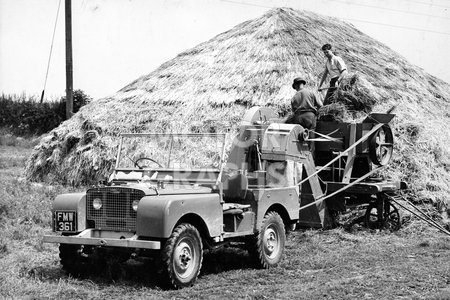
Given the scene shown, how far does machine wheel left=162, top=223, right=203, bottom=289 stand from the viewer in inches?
304

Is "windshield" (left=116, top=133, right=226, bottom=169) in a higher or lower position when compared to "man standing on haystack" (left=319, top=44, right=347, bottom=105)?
lower

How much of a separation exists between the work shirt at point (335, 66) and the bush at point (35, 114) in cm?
2120

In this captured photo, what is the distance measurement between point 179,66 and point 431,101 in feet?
24.7

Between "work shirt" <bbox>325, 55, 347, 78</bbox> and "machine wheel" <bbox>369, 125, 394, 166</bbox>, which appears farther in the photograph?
"work shirt" <bbox>325, 55, 347, 78</bbox>

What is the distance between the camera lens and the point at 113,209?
833 centimetres

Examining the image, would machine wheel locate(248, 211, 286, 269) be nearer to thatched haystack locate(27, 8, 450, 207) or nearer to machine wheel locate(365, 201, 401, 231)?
machine wheel locate(365, 201, 401, 231)

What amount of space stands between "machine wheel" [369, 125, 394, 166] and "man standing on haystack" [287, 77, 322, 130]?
1.31 m

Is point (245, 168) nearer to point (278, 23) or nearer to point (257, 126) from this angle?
point (257, 126)

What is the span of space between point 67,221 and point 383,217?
7025 millimetres

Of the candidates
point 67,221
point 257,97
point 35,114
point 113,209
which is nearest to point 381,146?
point 257,97

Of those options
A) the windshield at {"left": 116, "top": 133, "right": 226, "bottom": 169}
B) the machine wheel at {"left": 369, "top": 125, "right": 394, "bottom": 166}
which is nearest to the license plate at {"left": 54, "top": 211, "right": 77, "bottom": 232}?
the windshield at {"left": 116, "top": 133, "right": 226, "bottom": 169}

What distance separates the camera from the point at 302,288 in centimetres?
799

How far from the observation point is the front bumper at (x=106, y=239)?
7.66 meters

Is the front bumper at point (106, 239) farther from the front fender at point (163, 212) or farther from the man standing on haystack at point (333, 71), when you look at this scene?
the man standing on haystack at point (333, 71)
